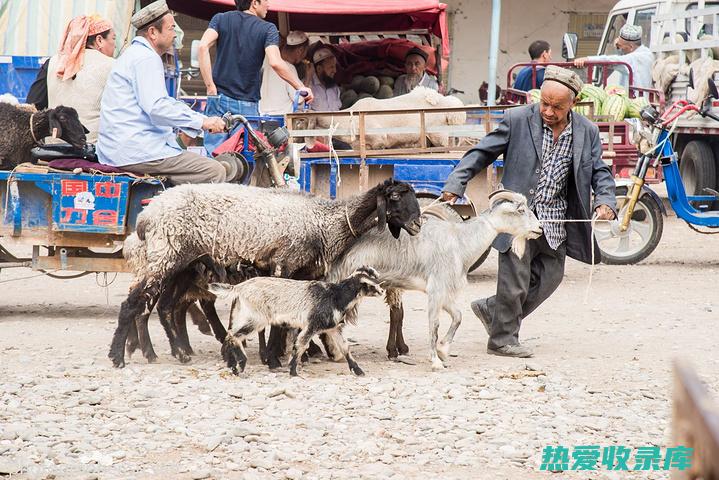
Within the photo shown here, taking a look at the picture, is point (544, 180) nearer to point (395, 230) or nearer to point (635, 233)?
point (395, 230)

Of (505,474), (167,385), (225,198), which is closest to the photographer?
(505,474)

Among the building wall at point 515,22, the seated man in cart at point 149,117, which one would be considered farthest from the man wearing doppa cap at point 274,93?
the building wall at point 515,22

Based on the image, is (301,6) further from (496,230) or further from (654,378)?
(654,378)

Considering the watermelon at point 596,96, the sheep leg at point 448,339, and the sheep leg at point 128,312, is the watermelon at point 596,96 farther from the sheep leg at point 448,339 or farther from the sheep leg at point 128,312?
the sheep leg at point 128,312

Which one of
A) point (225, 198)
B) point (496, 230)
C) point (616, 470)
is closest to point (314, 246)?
point (225, 198)

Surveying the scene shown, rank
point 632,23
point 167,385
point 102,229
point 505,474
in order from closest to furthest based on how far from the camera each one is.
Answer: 1. point 505,474
2. point 167,385
3. point 102,229
4. point 632,23

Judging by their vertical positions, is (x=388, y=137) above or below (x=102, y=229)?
above

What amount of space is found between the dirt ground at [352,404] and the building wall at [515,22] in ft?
46.3

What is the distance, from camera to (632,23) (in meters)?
15.4

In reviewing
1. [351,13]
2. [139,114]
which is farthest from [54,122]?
[351,13]

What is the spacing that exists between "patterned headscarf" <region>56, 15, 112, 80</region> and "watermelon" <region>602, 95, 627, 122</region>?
649cm

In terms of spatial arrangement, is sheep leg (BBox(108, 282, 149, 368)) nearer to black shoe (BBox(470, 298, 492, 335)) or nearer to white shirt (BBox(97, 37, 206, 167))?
white shirt (BBox(97, 37, 206, 167))

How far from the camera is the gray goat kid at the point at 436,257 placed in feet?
20.7

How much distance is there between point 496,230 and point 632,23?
9.97 metres
